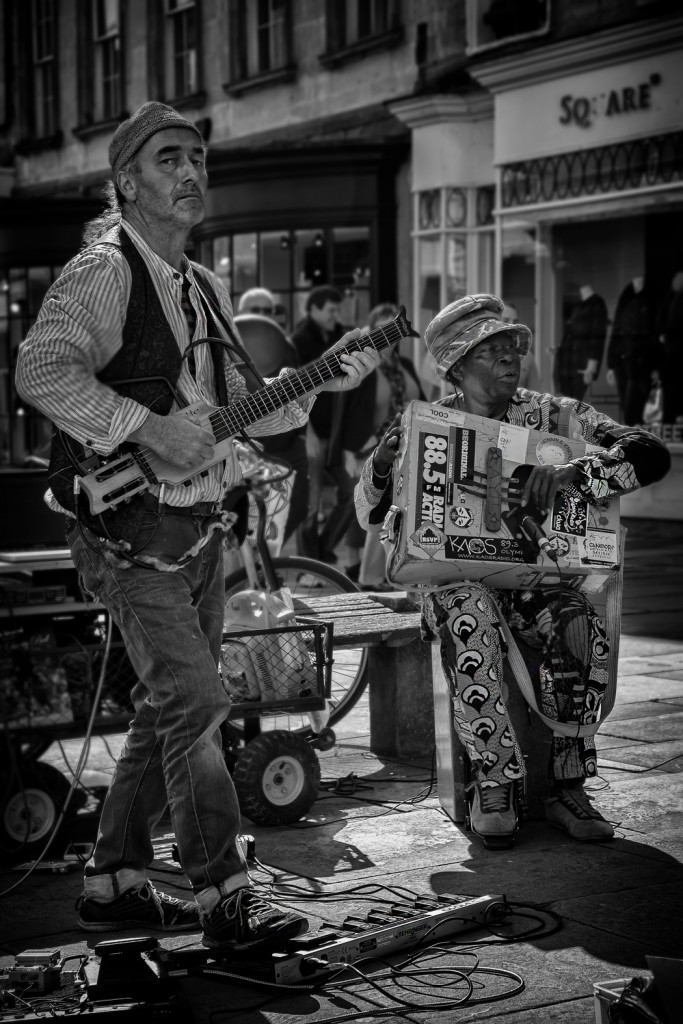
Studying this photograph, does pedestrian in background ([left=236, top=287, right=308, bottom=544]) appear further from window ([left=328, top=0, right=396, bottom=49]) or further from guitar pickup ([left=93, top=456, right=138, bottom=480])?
window ([left=328, top=0, right=396, bottom=49])

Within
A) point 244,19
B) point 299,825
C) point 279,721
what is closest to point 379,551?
point 279,721

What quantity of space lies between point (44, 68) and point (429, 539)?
76.2ft

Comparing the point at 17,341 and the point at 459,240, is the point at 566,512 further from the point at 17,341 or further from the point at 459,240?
the point at 17,341

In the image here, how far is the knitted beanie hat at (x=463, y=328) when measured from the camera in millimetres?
4957

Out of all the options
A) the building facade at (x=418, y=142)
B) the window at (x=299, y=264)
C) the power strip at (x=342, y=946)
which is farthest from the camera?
the window at (x=299, y=264)

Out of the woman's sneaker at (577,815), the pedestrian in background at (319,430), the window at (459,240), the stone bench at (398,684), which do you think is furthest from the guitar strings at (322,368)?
the window at (459,240)

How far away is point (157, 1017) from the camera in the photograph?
3.27 m

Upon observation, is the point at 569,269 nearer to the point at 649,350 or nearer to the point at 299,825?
the point at 649,350

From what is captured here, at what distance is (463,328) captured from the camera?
5.00 m

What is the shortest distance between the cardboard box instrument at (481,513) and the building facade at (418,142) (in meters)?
9.82

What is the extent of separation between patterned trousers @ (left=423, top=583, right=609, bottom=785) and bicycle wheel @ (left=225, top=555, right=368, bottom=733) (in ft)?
4.61

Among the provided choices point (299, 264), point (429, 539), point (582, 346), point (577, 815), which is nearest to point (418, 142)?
point (299, 264)

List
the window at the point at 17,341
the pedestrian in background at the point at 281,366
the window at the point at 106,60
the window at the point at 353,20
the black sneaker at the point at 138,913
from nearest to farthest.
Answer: the black sneaker at the point at 138,913
the pedestrian in background at the point at 281,366
the window at the point at 353,20
the window at the point at 106,60
the window at the point at 17,341

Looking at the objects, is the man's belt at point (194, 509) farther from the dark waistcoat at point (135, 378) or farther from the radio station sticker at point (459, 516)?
the radio station sticker at point (459, 516)
